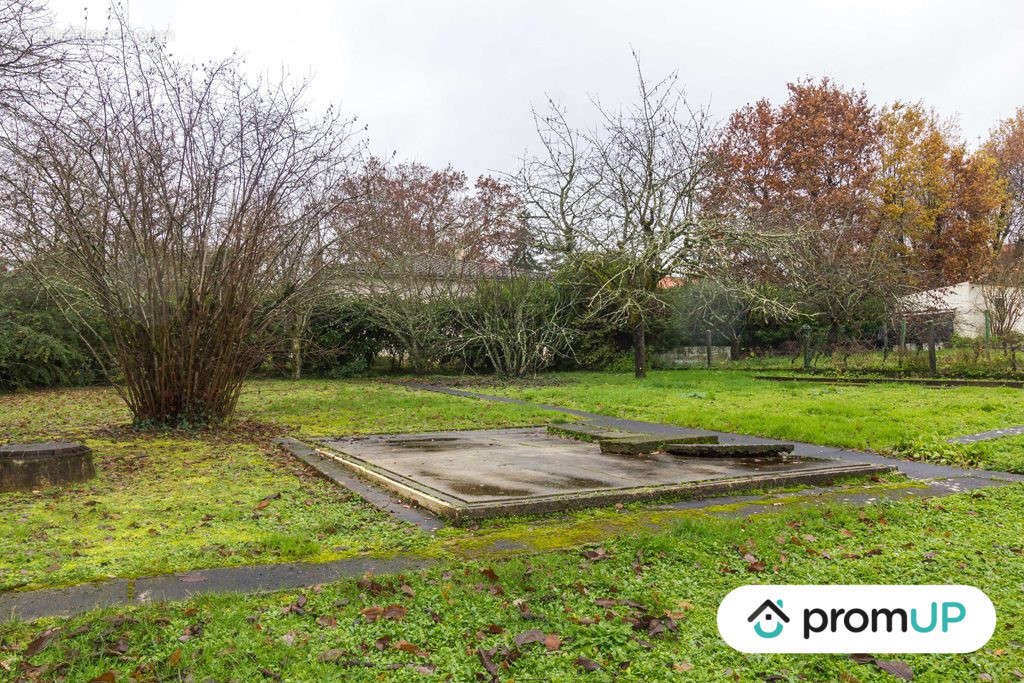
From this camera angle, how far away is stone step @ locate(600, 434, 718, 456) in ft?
24.6

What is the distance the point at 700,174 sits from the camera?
1894cm

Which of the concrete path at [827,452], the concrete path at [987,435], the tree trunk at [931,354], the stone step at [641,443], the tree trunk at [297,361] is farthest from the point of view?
the tree trunk at [297,361]

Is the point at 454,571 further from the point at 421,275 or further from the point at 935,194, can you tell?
the point at 935,194

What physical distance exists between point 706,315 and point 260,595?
22.5m

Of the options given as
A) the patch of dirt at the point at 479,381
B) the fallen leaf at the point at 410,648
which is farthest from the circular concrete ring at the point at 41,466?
the patch of dirt at the point at 479,381

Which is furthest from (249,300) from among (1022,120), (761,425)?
(1022,120)

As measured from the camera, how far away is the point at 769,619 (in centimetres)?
314

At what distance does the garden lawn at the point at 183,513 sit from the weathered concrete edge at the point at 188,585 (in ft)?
0.41

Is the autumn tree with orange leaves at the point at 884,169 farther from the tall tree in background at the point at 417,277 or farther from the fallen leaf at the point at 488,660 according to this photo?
the fallen leaf at the point at 488,660

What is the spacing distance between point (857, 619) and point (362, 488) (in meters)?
3.72

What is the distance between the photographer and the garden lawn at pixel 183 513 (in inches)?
155

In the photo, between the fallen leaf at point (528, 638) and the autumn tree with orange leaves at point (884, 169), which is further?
the autumn tree with orange leaves at point (884, 169)

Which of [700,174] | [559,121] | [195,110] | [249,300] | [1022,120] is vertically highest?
[1022,120]

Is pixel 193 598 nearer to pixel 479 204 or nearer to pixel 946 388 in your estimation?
pixel 946 388
